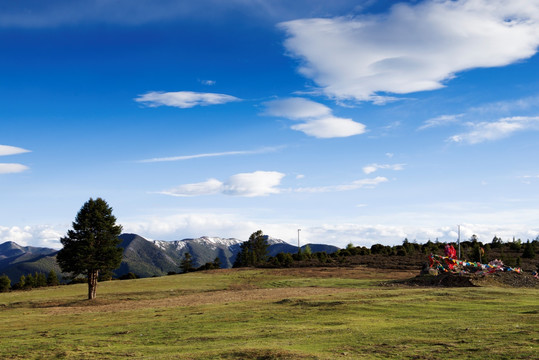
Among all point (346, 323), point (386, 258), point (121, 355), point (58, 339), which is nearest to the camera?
point (121, 355)

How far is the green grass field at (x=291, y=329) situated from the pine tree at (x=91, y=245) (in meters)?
5.05

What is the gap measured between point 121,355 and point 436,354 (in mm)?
11763

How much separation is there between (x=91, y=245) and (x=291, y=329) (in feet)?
105

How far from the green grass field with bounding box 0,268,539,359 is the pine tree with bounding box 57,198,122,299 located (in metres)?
5.05

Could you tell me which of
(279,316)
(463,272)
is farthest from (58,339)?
(463,272)

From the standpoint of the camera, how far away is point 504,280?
48000mm

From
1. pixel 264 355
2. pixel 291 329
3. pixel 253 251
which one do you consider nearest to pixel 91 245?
pixel 291 329

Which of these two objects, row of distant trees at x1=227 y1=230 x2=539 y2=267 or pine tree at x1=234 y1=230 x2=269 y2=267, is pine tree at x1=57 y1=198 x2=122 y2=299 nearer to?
row of distant trees at x1=227 y1=230 x2=539 y2=267

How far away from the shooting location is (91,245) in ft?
157

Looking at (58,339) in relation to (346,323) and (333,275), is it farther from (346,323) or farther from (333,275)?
(333,275)

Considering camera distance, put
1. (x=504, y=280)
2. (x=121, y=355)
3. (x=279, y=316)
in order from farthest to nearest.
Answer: (x=504, y=280), (x=279, y=316), (x=121, y=355)

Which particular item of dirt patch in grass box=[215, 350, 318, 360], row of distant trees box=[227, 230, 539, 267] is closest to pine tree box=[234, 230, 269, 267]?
row of distant trees box=[227, 230, 539, 267]

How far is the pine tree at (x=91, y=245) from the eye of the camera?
4741cm

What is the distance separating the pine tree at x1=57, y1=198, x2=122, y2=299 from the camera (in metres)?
47.4
